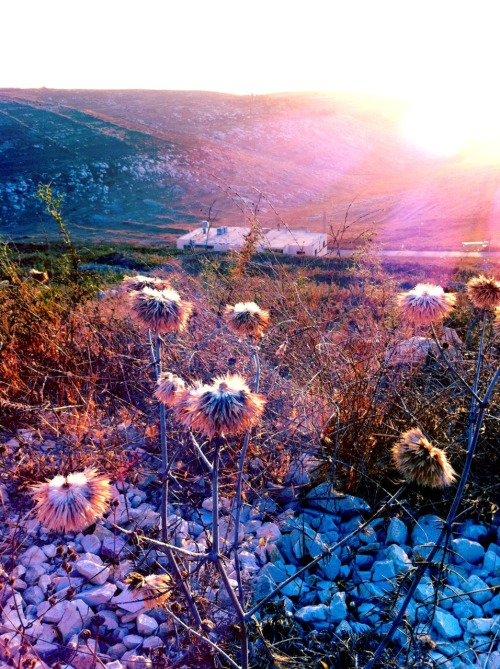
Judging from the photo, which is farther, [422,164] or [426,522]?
[422,164]

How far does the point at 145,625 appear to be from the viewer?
7.50 feet

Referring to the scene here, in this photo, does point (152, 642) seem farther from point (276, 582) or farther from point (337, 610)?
point (337, 610)

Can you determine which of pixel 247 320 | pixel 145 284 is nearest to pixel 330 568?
pixel 247 320

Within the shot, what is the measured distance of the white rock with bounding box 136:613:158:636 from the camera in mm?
2289

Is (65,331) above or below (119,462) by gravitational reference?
above

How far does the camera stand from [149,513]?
288cm

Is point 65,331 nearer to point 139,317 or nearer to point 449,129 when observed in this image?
point 139,317

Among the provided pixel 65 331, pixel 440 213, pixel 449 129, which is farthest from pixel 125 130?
pixel 65 331

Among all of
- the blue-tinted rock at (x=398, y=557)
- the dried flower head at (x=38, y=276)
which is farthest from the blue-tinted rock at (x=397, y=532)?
the dried flower head at (x=38, y=276)

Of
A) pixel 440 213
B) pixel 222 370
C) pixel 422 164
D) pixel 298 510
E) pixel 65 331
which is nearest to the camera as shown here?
pixel 298 510

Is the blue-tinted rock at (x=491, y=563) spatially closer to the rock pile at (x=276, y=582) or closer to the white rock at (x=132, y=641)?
the rock pile at (x=276, y=582)

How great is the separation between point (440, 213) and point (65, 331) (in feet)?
141

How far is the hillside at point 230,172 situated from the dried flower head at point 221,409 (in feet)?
77.1

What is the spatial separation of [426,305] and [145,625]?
6.48ft
